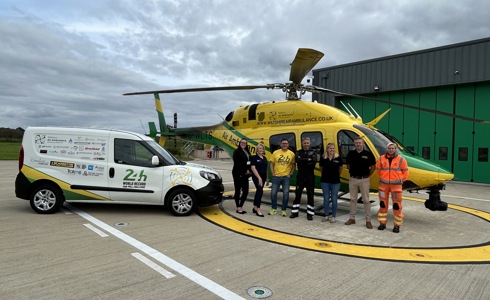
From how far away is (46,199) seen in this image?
6555 millimetres

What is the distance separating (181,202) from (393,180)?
4.16 m

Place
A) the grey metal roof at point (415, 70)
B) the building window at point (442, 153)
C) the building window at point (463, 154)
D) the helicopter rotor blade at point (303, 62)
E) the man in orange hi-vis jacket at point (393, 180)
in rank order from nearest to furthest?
1. the man in orange hi-vis jacket at point (393, 180)
2. the helicopter rotor blade at point (303, 62)
3. the grey metal roof at point (415, 70)
4. the building window at point (463, 154)
5. the building window at point (442, 153)

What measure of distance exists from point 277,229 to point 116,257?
2.83 meters

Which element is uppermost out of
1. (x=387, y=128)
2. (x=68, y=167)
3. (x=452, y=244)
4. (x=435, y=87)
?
(x=435, y=87)

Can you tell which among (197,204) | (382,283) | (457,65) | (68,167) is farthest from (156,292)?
(457,65)

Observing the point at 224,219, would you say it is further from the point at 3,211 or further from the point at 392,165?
the point at 3,211

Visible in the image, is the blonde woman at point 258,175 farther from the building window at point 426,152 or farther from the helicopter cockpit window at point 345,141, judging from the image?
the building window at point 426,152

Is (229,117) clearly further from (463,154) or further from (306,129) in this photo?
(463,154)

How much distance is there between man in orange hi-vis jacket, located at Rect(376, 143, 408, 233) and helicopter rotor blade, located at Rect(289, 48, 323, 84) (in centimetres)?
219

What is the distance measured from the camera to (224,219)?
650cm

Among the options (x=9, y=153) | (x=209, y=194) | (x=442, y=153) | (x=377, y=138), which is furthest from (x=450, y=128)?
(x=9, y=153)

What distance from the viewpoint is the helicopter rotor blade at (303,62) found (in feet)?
19.5

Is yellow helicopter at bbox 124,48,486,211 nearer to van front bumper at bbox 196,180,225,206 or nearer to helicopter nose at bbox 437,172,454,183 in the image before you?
helicopter nose at bbox 437,172,454,183

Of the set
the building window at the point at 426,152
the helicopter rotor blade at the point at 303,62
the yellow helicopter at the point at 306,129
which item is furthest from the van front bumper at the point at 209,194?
the building window at the point at 426,152
